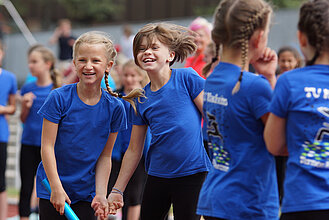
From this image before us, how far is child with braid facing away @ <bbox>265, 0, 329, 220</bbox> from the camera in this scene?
2369 millimetres

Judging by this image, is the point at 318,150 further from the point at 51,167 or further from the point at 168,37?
the point at 51,167

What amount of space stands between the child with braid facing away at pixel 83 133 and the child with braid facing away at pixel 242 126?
1.04 metres

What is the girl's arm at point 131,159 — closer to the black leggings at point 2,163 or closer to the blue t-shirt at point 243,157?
the blue t-shirt at point 243,157

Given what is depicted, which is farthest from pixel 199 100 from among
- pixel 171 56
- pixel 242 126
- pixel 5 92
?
pixel 5 92

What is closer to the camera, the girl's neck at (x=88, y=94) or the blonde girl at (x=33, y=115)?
the girl's neck at (x=88, y=94)

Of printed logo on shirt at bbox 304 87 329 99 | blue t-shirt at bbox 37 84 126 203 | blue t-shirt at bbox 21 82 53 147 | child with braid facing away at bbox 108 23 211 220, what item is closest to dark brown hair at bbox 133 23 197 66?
child with braid facing away at bbox 108 23 211 220

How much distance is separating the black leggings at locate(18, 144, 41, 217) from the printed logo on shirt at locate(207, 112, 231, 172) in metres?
3.24

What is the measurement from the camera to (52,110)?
338cm

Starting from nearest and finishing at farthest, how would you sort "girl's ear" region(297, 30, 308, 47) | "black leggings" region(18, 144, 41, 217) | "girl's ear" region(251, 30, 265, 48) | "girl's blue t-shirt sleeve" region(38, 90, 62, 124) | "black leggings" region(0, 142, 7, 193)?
"girl's ear" region(297, 30, 308, 47)
"girl's ear" region(251, 30, 265, 48)
"girl's blue t-shirt sleeve" region(38, 90, 62, 124)
"black leggings" region(18, 144, 41, 217)
"black leggings" region(0, 142, 7, 193)

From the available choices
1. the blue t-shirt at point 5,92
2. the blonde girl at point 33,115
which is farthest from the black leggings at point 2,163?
the blonde girl at point 33,115

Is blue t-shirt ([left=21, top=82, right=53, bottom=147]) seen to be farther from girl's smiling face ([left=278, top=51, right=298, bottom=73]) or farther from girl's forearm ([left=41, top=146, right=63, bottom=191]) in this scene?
girl's smiling face ([left=278, top=51, right=298, bottom=73])

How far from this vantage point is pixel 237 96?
2.55m

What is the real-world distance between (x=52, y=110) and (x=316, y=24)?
1754 millimetres

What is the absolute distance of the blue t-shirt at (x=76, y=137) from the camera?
135 inches
